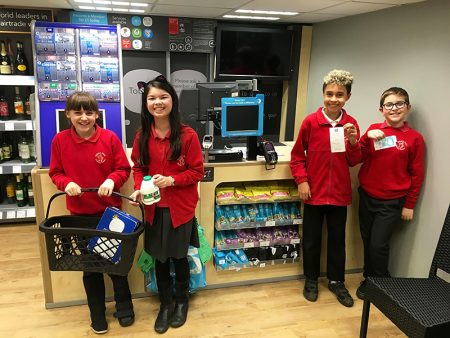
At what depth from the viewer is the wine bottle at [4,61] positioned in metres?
3.67

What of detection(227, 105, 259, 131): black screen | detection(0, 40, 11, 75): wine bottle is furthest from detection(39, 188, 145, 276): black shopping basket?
detection(0, 40, 11, 75): wine bottle

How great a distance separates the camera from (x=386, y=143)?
8.55 ft

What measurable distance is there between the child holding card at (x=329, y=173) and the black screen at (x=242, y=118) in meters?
0.34

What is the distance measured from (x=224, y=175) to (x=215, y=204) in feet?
0.78

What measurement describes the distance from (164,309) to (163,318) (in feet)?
0.19

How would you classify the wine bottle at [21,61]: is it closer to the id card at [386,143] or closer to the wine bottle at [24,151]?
the wine bottle at [24,151]

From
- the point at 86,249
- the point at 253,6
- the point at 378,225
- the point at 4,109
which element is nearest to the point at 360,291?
the point at 378,225

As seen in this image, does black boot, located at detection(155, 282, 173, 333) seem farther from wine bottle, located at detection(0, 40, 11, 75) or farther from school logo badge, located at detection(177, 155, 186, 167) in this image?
wine bottle, located at detection(0, 40, 11, 75)

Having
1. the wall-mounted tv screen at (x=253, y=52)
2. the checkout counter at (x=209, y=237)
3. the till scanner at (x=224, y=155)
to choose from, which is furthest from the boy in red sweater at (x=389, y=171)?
the wall-mounted tv screen at (x=253, y=52)

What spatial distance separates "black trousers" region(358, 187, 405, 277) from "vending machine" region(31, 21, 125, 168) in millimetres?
1853

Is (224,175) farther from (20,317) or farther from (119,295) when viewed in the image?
(20,317)

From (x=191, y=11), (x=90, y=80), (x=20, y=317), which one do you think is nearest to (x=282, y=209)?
(x=90, y=80)

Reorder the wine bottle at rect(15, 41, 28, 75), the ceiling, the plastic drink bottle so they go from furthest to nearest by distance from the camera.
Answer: the wine bottle at rect(15, 41, 28, 75) < the ceiling < the plastic drink bottle

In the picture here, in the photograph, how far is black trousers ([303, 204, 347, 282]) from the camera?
9.04 ft
